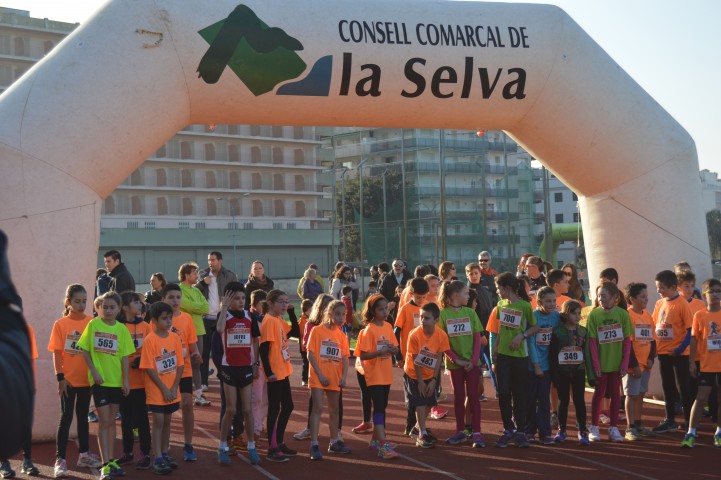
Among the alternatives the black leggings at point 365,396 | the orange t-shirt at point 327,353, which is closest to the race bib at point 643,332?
the black leggings at point 365,396

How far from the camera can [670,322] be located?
9391mm

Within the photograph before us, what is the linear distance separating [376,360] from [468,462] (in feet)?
4.23

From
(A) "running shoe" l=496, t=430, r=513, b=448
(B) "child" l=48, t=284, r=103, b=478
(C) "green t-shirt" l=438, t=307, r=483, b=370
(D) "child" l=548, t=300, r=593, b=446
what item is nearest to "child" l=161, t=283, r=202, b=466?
(B) "child" l=48, t=284, r=103, b=478

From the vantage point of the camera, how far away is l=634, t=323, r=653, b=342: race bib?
31.0 ft

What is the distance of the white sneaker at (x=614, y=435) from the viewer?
9.18m

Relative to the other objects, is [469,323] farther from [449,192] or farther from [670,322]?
[449,192]

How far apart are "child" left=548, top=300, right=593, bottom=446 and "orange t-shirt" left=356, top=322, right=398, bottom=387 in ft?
5.38

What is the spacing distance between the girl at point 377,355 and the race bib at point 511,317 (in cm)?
113

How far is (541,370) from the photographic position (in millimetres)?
9086

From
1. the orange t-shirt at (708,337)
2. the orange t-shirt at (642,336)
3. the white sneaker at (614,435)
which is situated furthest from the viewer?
the orange t-shirt at (642,336)

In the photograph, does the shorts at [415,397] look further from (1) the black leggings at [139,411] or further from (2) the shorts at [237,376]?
(1) the black leggings at [139,411]

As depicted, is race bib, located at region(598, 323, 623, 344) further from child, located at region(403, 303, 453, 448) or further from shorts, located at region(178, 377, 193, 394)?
shorts, located at region(178, 377, 193, 394)

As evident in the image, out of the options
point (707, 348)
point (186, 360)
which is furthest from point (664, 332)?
point (186, 360)

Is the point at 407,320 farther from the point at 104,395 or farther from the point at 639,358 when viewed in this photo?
the point at 104,395
